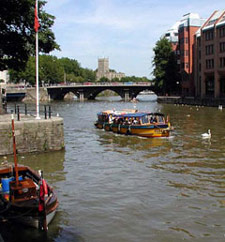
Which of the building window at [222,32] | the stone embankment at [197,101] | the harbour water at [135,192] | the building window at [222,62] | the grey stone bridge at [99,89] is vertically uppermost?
the building window at [222,32]

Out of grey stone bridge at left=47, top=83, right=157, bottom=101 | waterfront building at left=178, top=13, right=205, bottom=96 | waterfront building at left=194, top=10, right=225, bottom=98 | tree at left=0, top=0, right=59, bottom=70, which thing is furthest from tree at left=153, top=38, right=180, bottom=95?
tree at left=0, top=0, right=59, bottom=70

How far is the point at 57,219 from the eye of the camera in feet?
48.7

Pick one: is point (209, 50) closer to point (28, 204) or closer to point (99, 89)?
point (99, 89)

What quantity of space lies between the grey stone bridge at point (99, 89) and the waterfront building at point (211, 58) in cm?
3360

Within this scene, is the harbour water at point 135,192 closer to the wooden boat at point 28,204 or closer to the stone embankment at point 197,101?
the wooden boat at point 28,204

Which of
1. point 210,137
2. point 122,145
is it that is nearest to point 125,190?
point 122,145

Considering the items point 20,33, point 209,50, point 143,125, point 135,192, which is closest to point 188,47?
point 209,50

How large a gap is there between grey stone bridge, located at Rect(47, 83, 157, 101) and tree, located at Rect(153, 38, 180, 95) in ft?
41.7

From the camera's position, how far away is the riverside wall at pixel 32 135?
24.6 metres

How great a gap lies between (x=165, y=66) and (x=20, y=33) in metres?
77.9

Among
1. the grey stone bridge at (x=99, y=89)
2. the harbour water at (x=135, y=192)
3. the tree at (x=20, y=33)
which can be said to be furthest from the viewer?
the grey stone bridge at (x=99, y=89)

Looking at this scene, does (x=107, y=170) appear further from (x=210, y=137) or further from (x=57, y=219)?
(x=210, y=137)

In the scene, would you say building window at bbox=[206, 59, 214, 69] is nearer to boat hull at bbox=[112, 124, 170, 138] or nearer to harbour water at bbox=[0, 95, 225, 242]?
boat hull at bbox=[112, 124, 170, 138]

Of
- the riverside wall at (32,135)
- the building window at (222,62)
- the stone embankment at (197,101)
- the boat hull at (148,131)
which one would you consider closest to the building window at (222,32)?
the building window at (222,62)
